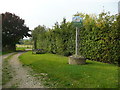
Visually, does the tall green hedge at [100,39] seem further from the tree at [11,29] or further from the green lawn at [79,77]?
the tree at [11,29]

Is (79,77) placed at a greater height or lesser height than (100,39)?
lesser

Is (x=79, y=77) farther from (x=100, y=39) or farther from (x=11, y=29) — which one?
(x=11, y=29)

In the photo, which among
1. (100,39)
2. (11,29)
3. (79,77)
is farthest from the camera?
(11,29)

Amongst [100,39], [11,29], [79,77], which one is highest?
[11,29]

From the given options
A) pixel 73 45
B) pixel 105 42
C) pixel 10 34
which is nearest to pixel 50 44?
pixel 73 45

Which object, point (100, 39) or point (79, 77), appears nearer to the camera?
point (79, 77)

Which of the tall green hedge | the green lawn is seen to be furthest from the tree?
the green lawn

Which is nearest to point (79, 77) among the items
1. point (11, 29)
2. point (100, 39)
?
point (100, 39)

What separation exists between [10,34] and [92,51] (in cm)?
2268

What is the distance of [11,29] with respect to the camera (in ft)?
93.3

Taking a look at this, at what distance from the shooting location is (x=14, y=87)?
423cm

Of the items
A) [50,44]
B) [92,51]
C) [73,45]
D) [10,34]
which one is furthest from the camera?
[10,34]

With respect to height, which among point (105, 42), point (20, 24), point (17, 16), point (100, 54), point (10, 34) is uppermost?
point (17, 16)

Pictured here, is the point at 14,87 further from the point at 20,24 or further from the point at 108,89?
the point at 20,24
